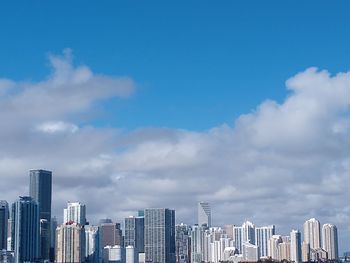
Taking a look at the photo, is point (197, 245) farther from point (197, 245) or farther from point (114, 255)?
point (114, 255)

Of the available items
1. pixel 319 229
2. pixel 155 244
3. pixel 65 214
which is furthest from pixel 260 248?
pixel 65 214

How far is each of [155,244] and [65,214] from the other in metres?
17.3

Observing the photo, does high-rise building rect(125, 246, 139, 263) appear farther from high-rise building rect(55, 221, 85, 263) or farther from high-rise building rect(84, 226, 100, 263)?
high-rise building rect(55, 221, 85, 263)

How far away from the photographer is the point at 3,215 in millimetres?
118625

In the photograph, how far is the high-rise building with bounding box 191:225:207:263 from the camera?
482 feet

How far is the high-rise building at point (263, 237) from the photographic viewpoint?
498ft

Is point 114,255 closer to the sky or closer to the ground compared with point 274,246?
closer to the ground

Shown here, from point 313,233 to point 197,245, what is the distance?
25.2m

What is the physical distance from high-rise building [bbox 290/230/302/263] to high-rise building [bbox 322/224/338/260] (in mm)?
14616

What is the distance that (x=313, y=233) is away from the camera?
156 meters

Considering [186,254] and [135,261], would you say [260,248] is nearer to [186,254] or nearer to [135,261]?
[186,254]

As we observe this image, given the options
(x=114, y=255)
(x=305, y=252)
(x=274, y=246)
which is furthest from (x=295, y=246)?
(x=114, y=255)

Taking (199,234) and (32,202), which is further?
(199,234)

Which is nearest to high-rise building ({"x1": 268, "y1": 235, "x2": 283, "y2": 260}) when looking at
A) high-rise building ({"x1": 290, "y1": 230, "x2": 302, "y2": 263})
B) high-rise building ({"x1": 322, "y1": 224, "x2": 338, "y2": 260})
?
high-rise building ({"x1": 290, "y1": 230, "x2": 302, "y2": 263})
